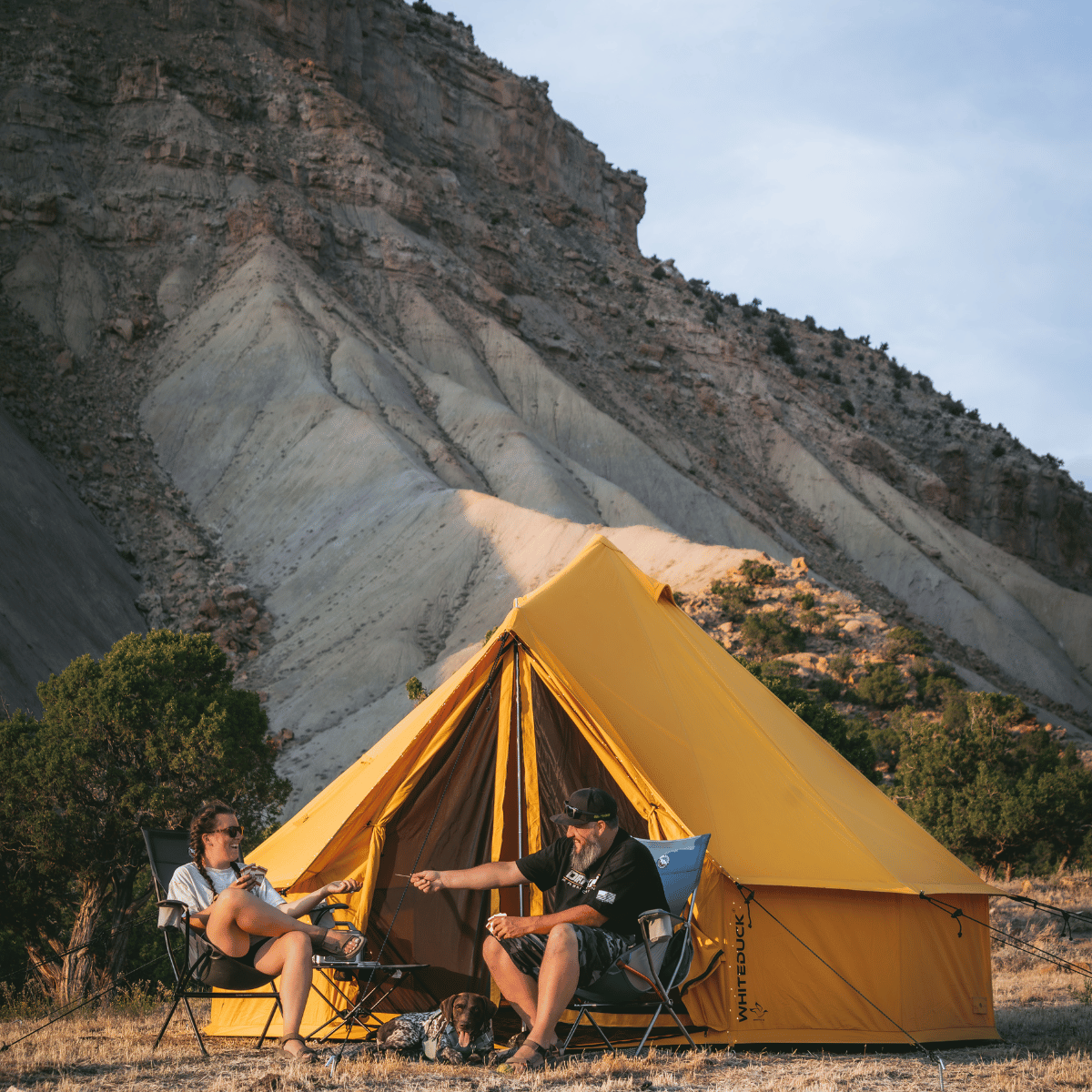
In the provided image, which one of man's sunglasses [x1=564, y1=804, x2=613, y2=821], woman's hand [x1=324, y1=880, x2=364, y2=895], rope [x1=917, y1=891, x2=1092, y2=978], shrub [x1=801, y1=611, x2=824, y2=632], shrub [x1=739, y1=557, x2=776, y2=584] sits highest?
shrub [x1=739, y1=557, x2=776, y2=584]

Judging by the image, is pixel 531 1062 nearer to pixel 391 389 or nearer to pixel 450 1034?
pixel 450 1034

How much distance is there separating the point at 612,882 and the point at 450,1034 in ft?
4.02

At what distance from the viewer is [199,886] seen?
6.06 metres

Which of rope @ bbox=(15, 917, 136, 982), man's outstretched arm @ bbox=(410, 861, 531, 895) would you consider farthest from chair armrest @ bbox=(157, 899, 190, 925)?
rope @ bbox=(15, 917, 136, 982)

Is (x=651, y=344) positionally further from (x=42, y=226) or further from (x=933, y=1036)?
(x=933, y=1036)

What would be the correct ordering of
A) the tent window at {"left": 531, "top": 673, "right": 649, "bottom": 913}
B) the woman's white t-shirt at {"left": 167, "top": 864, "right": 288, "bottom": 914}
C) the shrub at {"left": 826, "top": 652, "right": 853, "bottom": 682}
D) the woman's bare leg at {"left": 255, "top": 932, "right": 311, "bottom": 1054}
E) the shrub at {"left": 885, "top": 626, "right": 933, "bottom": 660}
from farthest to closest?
the shrub at {"left": 885, "top": 626, "right": 933, "bottom": 660} → the shrub at {"left": 826, "top": 652, "right": 853, "bottom": 682} → the tent window at {"left": 531, "top": 673, "right": 649, "bottom": 913} → the woman's white t-shirt at {"left": 167, "top": 864, "right": 288, "bottom": 914} → the woman's bare leg at {"left": 255, "top": 932, "right": 311, "bottom": 1054}

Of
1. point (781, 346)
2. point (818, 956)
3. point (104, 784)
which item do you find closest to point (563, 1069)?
point (818, 956)

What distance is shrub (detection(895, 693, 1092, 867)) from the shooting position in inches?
679

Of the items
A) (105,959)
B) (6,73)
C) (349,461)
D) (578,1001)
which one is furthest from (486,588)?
(6,73)

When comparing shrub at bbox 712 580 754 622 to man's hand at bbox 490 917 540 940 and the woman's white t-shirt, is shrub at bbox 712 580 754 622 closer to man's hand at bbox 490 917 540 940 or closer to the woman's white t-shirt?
the woman's white t-shirt

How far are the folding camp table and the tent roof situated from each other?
2.55ft

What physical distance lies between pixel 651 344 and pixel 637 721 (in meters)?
52.9

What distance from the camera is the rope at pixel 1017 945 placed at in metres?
7.08

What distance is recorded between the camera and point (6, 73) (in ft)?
162
